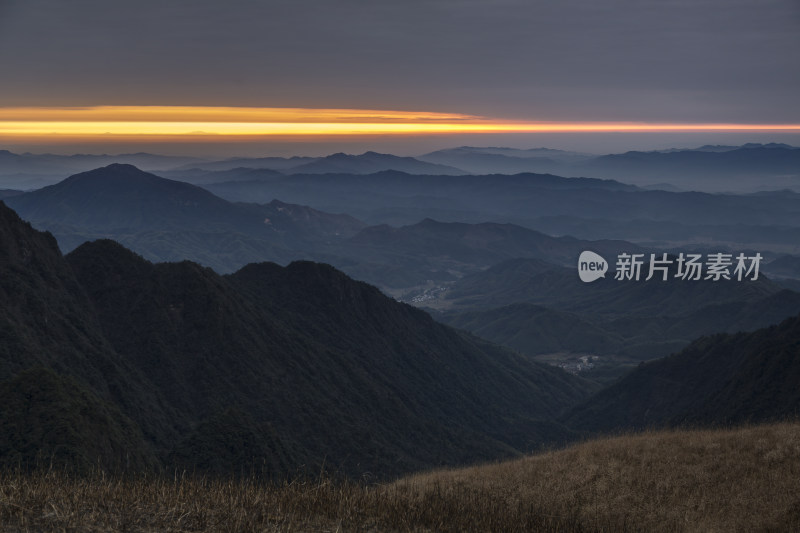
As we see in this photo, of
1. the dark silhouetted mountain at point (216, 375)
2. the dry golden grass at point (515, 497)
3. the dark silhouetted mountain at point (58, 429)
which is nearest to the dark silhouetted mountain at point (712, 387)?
the dark silhouetted mountain at point (216, 375)

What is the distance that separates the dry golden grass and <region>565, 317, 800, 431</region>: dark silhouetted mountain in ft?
114

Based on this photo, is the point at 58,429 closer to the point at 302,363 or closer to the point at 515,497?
the point at 515,497

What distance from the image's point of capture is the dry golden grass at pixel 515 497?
1348 cm

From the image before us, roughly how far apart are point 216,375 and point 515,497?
55476 mm

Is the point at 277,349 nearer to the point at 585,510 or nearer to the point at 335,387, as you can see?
the point at 335,387

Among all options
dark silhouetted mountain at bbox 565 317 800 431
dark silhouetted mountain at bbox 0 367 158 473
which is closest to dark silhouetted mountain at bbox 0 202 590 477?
dark silhouetted mountain at bbox 0 367 158 473

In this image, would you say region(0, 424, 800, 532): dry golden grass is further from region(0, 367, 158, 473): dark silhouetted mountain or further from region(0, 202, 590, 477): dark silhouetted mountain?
region(0, 202, 590, 477): dark silhouetted mountain

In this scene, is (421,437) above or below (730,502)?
below

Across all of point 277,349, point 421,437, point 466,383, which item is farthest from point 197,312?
point 466,383

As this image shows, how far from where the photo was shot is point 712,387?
93.6m

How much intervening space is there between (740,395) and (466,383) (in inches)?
2174

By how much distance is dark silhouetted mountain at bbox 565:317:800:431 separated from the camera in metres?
64.4

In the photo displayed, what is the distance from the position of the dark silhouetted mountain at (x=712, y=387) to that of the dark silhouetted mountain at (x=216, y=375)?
13288mm

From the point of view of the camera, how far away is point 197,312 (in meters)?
76.9
